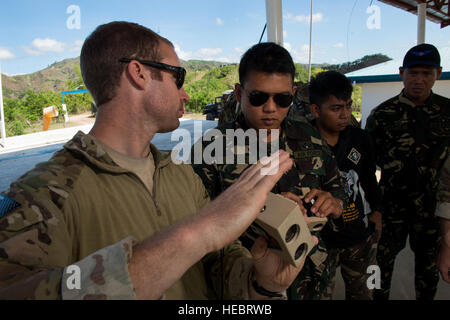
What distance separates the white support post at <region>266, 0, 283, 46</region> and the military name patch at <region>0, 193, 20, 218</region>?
3.43 metres

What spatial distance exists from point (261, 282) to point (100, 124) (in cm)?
84

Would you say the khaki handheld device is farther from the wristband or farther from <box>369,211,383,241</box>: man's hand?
<box>369,211,383,241</box>: man's hand

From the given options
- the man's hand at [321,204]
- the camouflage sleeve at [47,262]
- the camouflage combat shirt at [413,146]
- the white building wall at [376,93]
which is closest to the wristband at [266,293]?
the man's hand at [321,204]

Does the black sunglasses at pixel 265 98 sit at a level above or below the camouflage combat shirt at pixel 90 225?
above

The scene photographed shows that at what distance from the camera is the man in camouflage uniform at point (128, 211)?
61cm

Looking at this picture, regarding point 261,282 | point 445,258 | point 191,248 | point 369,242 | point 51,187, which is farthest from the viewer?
point 369,242

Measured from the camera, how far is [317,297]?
1831mm

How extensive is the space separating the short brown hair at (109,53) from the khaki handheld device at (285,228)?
712mm

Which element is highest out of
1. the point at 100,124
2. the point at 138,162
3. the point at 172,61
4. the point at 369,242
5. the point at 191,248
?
the point at 172,61

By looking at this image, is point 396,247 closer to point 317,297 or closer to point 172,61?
point 317,297

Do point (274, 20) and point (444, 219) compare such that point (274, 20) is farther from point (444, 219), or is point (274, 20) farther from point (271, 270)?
point (271, 270)

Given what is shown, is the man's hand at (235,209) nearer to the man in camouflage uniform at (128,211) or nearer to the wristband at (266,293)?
the man in camouflage uniform at (128,211)

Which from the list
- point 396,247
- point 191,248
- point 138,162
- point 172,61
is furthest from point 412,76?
point 191,248

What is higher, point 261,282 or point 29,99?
point 29,99
